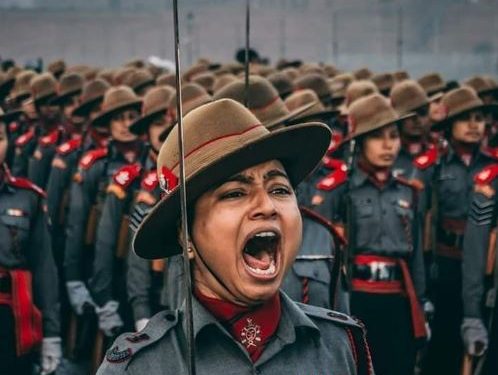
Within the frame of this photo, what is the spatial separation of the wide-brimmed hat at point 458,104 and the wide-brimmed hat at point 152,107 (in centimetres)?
215

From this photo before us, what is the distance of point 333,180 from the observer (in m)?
7.01

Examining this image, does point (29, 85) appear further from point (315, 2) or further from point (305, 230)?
point (315, 2)

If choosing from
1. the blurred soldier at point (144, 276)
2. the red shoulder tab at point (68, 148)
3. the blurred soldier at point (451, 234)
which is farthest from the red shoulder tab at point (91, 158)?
the blurred soldier at point (451, 234)

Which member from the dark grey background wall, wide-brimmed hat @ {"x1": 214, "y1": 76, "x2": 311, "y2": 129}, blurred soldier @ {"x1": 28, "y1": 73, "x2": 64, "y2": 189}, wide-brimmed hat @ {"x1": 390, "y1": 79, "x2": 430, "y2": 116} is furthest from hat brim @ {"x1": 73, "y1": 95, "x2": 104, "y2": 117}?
the dark grey background wall

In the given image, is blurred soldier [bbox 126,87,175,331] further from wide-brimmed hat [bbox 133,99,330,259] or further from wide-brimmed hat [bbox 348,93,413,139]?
wide-brimmed hat [bbox 133,99,330,259]

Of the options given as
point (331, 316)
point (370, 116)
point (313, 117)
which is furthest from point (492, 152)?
point (331, 316)

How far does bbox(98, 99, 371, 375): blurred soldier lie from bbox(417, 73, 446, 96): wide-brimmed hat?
10.0 m

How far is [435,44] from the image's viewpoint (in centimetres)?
5922

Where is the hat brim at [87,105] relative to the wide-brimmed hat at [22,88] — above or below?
above

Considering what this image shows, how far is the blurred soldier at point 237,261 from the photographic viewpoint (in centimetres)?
280

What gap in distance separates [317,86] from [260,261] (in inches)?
339

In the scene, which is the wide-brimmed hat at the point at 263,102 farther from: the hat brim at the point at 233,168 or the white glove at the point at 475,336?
the hat brim at the point at 233,168

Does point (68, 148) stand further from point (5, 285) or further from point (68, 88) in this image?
point (5, 285)

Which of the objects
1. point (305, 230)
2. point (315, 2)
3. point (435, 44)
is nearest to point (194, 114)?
point (305, 230)
